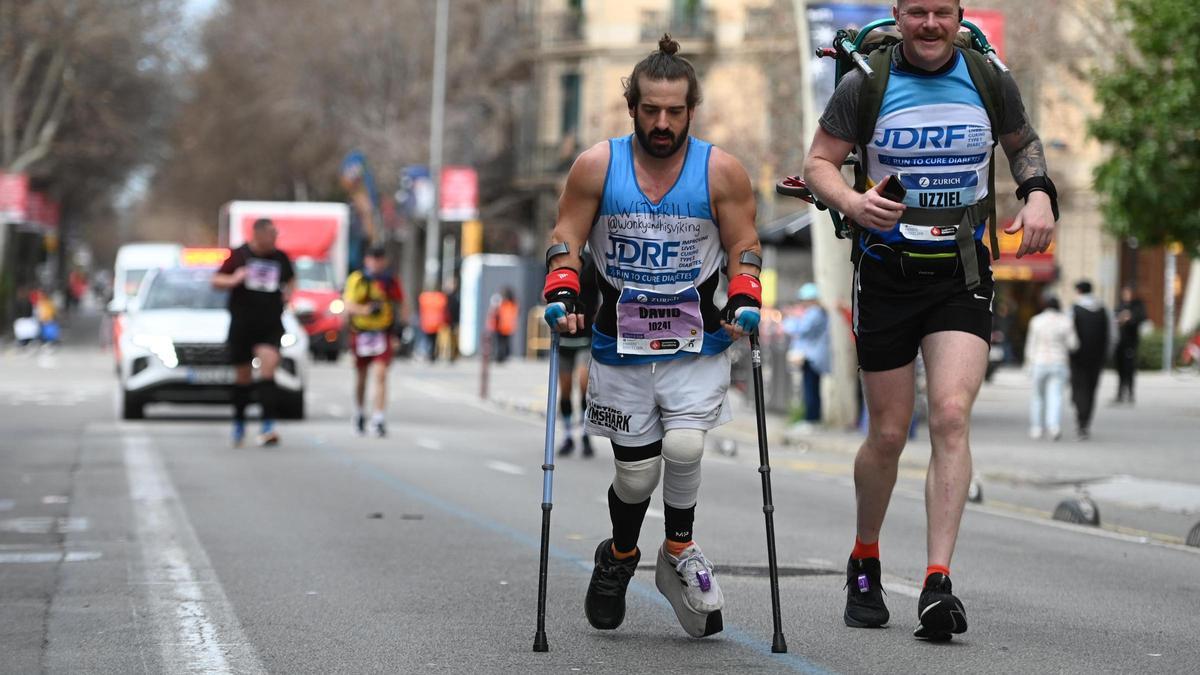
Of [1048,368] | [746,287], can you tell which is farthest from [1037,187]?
[1048,368]

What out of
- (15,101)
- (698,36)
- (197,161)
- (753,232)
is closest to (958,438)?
(753,232)

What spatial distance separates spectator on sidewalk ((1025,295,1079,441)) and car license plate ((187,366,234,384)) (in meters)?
8.39

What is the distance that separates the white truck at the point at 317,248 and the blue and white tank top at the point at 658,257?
1423 inches

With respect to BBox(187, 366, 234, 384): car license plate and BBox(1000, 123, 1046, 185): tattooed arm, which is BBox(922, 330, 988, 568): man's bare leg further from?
BBox(187, 366, 234, 384): car license plate

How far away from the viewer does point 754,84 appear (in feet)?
174

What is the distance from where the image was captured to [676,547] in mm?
7250

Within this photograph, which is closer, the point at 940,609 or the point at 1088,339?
the point at 940,609

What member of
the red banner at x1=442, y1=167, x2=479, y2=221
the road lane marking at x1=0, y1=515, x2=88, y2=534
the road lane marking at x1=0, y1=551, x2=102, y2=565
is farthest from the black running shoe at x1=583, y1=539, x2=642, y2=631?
the red banner at x1=442, y1=167, x2=479, y2=221

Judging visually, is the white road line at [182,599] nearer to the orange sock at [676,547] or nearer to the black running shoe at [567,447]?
the orange sock at [676,547]

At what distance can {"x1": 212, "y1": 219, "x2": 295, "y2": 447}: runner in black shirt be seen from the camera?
17.8 metres

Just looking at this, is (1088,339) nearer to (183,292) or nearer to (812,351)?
(812,351)

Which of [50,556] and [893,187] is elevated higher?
[893,187]

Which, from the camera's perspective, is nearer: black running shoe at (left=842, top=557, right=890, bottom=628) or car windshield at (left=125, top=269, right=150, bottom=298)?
black running shoe at (left=842, top=557, right=890, bottom=628)

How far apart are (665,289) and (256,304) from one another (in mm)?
11112
